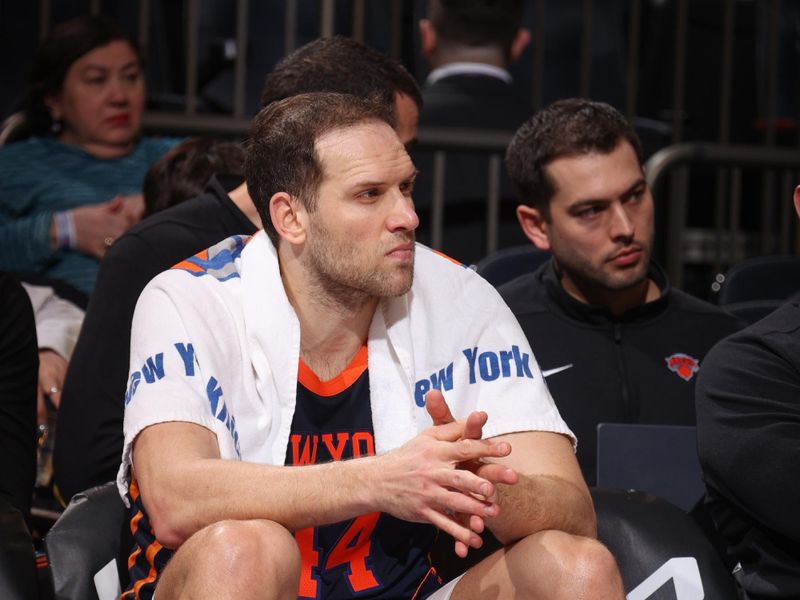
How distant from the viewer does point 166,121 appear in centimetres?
485

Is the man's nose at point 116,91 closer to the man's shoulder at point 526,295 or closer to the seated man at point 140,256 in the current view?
the seated man at point 140,256

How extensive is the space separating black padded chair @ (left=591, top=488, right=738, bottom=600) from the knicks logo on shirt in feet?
3.29

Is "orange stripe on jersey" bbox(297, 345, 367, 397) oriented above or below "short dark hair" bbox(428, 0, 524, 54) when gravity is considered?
below

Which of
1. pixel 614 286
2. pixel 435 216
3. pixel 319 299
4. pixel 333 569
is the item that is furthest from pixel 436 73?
pixel 333 569

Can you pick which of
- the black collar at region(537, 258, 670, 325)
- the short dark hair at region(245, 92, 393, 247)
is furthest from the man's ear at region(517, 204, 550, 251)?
the short dark hair at region(245, 92, 393, 247)

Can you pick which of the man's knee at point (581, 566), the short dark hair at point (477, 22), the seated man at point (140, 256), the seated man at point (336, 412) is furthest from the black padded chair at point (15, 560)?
the short dark hair at point (477, 22)

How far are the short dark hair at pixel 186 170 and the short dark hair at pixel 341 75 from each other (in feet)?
1.10

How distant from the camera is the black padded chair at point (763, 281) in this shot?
3980 millimetres

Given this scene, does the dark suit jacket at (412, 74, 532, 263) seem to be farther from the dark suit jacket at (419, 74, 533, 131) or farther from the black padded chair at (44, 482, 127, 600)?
the black padded chair at (44, 482, 127, 600)

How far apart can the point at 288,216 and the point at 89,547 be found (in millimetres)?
775

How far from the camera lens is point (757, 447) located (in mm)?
2594

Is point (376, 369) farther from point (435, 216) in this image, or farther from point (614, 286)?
point (435, 216)

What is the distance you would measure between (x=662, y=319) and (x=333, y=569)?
1446mm

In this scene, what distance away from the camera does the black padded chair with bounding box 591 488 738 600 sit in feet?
8.20
